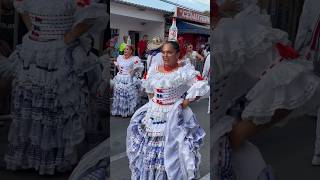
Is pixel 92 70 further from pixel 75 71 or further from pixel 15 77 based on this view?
pixel 15 77

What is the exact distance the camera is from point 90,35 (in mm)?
1451

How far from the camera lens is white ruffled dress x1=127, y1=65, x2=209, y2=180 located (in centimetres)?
345

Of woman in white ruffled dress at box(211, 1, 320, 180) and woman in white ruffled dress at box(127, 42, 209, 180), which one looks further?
woman in white ruffled dress at box(127, 42, 209, 180)

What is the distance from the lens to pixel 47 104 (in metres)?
1.49

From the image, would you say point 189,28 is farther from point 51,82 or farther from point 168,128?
point 51,82

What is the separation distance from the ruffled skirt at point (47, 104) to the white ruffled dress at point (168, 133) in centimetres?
193

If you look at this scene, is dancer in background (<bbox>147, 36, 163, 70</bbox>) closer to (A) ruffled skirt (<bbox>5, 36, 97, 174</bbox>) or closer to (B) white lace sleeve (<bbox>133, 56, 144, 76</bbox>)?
(B) white lace sleeve (<bbox>133, 56, 144, 76</bbox>)

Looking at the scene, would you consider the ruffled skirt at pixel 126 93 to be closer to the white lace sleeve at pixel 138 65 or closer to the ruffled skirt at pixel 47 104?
the white lace sleeve at pixel 138 65

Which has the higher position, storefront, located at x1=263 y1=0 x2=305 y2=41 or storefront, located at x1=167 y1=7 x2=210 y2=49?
storefront, located at x1=167 y1=7 x2=210 y2=49

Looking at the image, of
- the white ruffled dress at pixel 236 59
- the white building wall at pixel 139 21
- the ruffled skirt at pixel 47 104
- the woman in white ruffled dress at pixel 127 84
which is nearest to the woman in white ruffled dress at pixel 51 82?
the ruffled skirt at pixel 47 104

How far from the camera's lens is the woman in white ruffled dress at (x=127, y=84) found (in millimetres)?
6652

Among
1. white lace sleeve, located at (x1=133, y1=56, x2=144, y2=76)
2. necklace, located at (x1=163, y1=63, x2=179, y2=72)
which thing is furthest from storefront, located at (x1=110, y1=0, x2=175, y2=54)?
white lace sleeve, located at (x1=133, y1=56, x2=144, y2=76)

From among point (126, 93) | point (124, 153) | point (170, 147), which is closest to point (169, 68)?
point (170, 147)

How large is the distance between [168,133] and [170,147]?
11 centimetres
